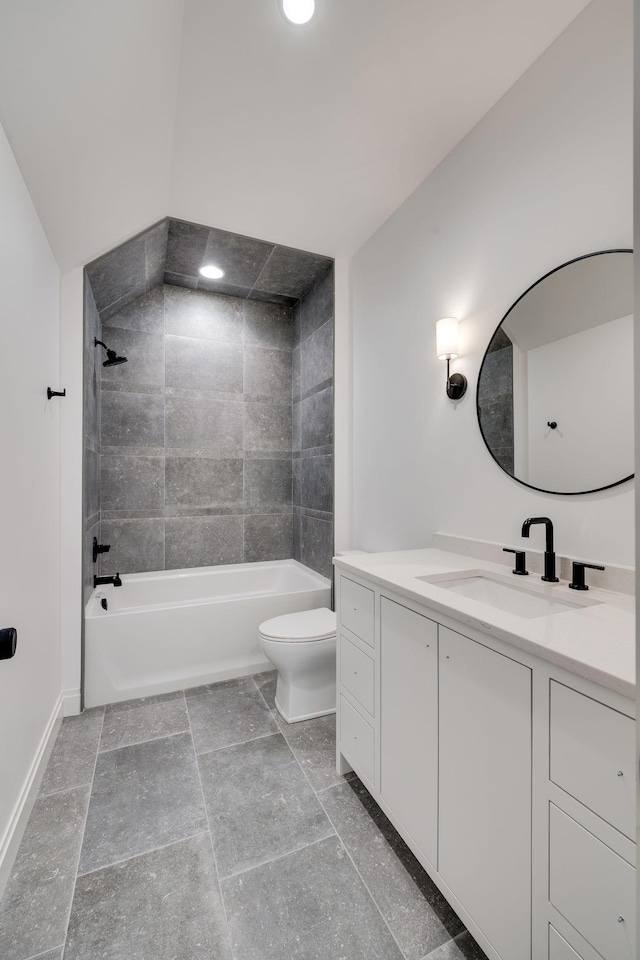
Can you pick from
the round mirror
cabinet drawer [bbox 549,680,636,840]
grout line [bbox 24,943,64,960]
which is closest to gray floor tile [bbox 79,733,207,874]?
grout line [bbox 24,943,64,960]

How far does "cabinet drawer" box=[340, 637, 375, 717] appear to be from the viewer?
153 centimetres

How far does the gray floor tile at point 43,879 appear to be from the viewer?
1.14m

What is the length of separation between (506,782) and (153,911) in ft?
3.52

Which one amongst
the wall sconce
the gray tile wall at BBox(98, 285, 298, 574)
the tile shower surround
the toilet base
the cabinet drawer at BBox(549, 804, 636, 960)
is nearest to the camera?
the cabinet drawer at BBox(549, 804, 636, 960)

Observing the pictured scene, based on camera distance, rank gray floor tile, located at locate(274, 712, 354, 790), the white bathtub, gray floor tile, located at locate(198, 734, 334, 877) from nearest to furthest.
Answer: gray floor tile, located at locate(198, 734, 334, 877) < gray floor tile, located at locate(274, 712, 354, 790) < the white bathtub

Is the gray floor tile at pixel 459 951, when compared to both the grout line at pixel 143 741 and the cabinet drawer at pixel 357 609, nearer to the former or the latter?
the cabinet drawer at pixel 357 609

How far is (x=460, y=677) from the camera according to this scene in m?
1.09

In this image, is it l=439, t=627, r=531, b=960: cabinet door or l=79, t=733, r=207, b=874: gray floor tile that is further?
l=79, t=733, r=207, b=874: gray floor tile

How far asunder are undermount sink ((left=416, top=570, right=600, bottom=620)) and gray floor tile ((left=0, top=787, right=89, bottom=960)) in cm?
142

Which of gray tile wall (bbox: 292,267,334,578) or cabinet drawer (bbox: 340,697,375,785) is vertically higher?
gray tile wall (bbox: 292,267,334,578)

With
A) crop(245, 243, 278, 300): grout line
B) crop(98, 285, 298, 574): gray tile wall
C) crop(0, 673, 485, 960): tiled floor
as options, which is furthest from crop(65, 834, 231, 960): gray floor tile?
crop(245, 243, 278, 300): grout line

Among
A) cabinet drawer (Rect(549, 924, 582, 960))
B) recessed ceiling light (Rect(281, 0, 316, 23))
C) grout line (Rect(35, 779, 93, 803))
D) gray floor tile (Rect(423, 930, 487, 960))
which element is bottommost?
grout line (Rect(35, 779, 93, 803))

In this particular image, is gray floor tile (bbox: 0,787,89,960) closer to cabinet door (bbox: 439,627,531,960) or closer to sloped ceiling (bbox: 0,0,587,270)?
cabinet door (bbox: 439,627,531,960)

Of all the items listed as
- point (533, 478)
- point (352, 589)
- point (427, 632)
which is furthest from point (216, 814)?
point (533, 478)
